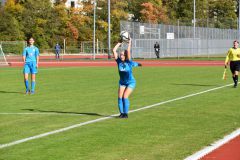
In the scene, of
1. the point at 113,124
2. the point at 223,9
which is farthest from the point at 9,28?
the point at 113,124

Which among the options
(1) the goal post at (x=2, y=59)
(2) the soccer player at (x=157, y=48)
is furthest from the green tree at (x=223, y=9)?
(1) the goal post at (x=2, y=59)

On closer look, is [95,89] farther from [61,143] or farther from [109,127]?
[61,143]

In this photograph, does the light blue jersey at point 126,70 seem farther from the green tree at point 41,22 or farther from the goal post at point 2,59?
the green tree at point 41,22

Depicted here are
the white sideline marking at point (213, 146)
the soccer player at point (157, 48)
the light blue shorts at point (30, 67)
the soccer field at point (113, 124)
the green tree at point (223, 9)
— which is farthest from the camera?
the green tree at point (223, 9)

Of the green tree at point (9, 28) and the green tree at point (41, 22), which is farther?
the green tree at point (41, 22)

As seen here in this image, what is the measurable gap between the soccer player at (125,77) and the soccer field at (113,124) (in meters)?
0.34

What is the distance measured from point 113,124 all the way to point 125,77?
4.82 feet

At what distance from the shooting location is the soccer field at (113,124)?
9.65m

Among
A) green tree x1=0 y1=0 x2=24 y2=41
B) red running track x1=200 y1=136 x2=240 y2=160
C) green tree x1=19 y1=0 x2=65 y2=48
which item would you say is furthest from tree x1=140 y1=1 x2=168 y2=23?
red running track x1=200 y1=136 x2=240 y2=160

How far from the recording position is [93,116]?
14.3 metres

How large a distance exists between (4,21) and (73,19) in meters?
12.9

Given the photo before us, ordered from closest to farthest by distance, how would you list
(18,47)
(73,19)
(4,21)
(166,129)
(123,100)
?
(166,129) → (123,100) → (18,47) → (4,21) → (73,19)

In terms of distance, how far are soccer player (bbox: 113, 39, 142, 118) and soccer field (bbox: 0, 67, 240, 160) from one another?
0.34 metres

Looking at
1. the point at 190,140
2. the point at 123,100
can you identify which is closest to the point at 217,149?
the point at 190,140
